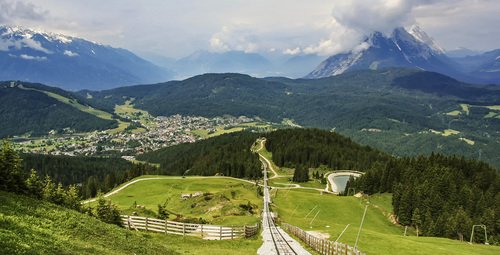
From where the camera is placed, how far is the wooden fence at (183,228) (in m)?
40.2

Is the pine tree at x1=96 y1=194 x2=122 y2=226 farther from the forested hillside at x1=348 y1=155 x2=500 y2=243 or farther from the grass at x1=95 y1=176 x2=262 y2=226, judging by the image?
the forested hillside at x1=348 y1=155 x2=500 y2=243

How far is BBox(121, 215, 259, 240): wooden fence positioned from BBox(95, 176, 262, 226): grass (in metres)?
15.5

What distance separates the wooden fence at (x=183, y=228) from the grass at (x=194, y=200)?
15.5 m

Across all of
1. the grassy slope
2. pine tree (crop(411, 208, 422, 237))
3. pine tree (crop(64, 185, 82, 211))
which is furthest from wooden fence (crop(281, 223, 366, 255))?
pine tree (crop(411, 208, 422, 237))

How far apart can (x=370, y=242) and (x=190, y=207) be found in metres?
44.8

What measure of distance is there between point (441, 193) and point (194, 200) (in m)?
71.3

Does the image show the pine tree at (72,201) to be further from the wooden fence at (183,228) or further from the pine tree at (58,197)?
the wooden fence at (183,228)

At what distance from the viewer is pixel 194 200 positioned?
83.2m

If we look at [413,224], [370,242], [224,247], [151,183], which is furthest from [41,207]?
[151,183]

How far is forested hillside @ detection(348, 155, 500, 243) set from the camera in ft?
272

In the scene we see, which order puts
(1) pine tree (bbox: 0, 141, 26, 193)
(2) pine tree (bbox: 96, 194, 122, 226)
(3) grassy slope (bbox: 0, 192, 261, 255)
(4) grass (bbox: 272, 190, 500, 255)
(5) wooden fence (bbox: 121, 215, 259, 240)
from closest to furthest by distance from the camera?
1. (3) grassy slope (bbox: 0, 192, 261, 255)
2. (1) pine tree (bbox: 0, 141, 26, 193)
3. (2) pine tree (bbox: 96, 194, 122, 226)
4. (5) wooden fence (bbox: 121, 215, 259, 240)
5. (4) grass (bbox: 272, 190, 500, 255)

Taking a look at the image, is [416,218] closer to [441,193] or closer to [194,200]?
[441,193]

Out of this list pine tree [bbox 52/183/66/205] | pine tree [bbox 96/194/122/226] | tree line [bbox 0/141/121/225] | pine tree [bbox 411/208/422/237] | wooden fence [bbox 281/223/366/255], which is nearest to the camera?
wooden fence [bbox 281/223/366/255]

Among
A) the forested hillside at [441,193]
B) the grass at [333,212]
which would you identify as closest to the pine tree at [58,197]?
the grass at [333,212]
